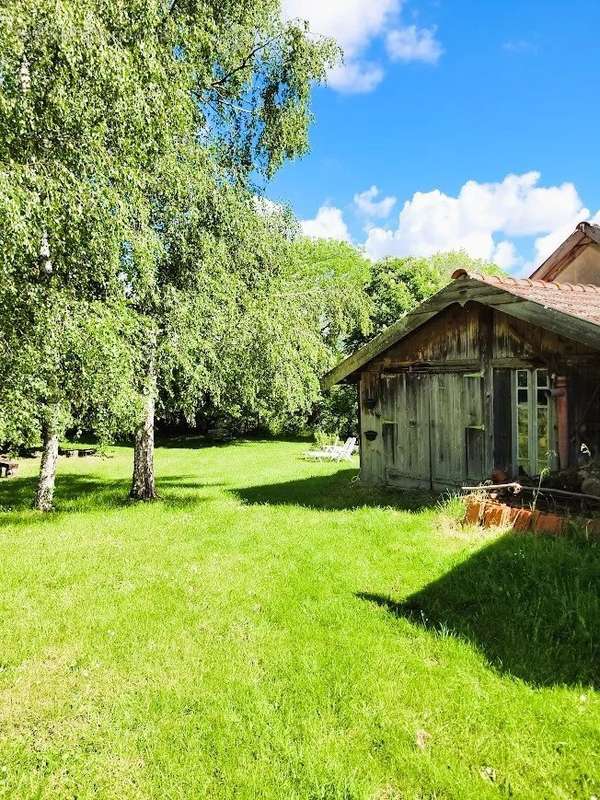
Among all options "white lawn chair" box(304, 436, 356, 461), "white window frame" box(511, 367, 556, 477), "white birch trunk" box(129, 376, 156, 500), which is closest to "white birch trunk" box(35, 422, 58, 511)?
"white birch trunk" box(129, 376, 156, 500)

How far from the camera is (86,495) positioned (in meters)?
15.0

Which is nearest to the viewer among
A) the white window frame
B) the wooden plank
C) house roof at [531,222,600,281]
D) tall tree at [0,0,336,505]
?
tall tree at [0,0,336,505]

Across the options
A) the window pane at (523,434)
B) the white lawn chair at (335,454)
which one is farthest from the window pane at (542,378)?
the white lawn chair at (335,454)

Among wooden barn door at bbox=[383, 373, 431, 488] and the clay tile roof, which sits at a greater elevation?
the clay tile roof

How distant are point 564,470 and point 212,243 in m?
8.25

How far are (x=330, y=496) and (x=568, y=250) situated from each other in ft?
29.6

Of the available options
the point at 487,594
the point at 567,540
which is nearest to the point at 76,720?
the point at 487,594

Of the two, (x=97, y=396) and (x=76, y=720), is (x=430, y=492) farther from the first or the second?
(x=76, y=720)

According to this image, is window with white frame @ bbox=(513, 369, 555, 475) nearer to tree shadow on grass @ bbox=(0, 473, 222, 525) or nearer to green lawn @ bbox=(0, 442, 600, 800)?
green lawn @ bbox=(0, 442, 600, 800)

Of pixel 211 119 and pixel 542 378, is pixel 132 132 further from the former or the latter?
pixel 542 378

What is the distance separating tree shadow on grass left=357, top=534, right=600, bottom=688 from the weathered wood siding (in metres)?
3.77

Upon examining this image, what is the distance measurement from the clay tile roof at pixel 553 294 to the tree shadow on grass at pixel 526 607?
3.78 metres

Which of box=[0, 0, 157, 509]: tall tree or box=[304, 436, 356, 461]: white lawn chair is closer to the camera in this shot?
box=[0, 0, 157, 509]: tall tree

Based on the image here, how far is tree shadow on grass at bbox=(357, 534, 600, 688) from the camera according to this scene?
4660 millimetres
